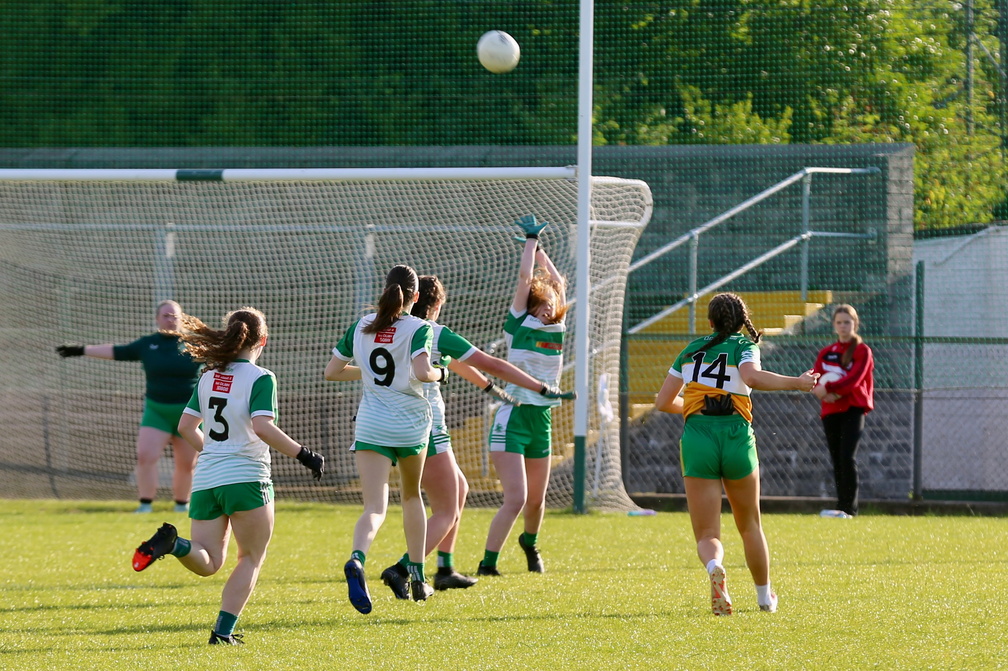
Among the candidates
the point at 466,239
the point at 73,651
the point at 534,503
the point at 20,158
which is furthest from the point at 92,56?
the point at 73,651

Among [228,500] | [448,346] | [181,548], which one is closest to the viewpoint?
[181,548]

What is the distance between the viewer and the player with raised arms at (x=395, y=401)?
6086 millimetres

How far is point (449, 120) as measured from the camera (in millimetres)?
18344

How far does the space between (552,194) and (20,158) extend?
29.8 feet

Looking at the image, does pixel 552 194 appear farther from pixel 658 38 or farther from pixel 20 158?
pixel 20 158

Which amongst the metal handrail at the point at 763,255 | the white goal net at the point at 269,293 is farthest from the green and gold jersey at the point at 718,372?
the metal handrail at the point at 763,255

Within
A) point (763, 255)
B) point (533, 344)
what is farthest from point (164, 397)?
point (763, 255)

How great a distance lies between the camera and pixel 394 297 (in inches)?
239

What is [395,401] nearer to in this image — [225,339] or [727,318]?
[225,339]

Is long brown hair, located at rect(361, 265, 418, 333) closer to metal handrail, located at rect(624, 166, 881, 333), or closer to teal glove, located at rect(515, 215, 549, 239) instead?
teal glove, located at rect(515, 215, 549, 239)

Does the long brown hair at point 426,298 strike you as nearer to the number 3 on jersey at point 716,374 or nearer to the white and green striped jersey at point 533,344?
the white and green striped jersey at point 533,344

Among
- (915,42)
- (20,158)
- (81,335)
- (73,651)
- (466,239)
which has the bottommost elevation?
(73,651)

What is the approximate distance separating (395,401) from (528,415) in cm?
141

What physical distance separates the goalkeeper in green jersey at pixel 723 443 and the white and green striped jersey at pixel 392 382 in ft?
4.20
